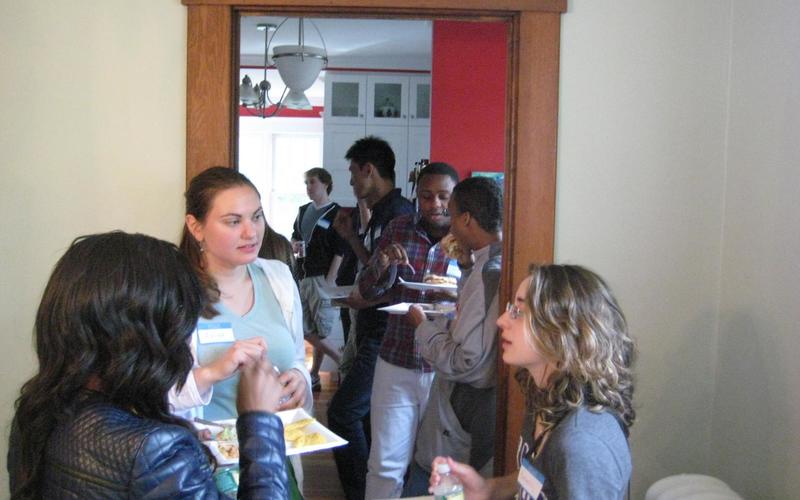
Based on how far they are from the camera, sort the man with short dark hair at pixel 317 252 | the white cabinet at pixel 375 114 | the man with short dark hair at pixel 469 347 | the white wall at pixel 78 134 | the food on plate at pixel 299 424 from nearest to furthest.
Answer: the food on plate at pixel 299 424 < the white wall at pixel 78 134 < the man with short dark hair at pixel 469 347 < the man with short dark hair at pixel 317 252 < the white cabinet at pixel 375 114

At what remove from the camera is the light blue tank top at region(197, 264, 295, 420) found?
1939 millimetres

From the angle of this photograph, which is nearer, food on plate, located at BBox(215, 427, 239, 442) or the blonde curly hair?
the blonde curly hair

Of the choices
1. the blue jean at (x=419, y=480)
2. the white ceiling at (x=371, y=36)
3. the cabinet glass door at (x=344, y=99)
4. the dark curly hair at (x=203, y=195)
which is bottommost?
the blue jean at (x=419, y=480)

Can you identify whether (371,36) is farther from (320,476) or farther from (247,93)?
(320,476)

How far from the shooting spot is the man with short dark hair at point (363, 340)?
3568mm

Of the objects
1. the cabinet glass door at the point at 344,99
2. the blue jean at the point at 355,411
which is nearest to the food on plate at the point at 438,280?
the blue jean at the point at 355,411

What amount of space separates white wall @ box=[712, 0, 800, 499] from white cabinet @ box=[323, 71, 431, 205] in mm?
3202

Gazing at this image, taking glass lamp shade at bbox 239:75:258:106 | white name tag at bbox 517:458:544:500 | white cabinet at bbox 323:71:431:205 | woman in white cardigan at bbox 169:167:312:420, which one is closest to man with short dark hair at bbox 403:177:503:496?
woman in white cardigan at bbox 169:167:312:420

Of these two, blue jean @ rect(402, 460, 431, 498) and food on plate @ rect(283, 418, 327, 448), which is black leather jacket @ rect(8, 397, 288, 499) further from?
blue jean @ rect(402, 460, 431, 498)

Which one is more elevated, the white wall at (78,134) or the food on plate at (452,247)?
the white wall at (78,134)

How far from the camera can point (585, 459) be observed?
1.43 m

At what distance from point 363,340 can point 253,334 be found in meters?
1.60

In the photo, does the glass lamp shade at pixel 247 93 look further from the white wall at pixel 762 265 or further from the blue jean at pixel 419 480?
the white wall at pixel 762 265

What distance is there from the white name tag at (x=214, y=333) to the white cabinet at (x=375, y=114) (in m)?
3.57
